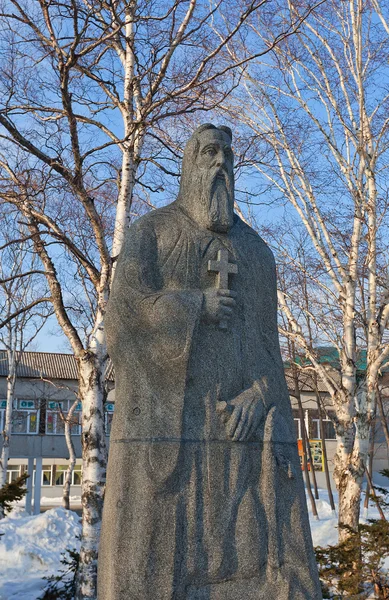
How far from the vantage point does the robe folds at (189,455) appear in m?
3.54

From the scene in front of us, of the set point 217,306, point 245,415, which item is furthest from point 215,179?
point 245,415

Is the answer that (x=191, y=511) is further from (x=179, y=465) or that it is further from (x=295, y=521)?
(x=295, y=521)

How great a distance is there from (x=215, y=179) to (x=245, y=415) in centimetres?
158

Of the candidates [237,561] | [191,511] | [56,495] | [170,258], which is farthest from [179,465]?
[56,495]

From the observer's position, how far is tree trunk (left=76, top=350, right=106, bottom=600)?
8078 mm

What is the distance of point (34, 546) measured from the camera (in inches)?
529

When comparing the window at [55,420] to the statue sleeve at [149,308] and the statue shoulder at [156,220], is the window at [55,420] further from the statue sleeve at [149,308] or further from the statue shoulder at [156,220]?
the statue sleeve at [149,308]

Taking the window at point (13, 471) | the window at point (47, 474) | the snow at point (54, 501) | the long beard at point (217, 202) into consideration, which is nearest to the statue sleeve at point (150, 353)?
the long beard at point (217, 202)

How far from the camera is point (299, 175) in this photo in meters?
13.9

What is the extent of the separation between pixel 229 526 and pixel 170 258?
1643 millimetres

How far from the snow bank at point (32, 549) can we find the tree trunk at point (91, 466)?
2.33m

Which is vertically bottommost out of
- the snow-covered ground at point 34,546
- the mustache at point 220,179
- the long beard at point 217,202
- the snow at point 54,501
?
the snow at point 54,501

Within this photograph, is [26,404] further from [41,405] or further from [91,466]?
[91,466]

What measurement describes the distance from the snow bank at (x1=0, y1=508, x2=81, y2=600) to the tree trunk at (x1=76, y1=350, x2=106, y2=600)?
2327 millimetres
